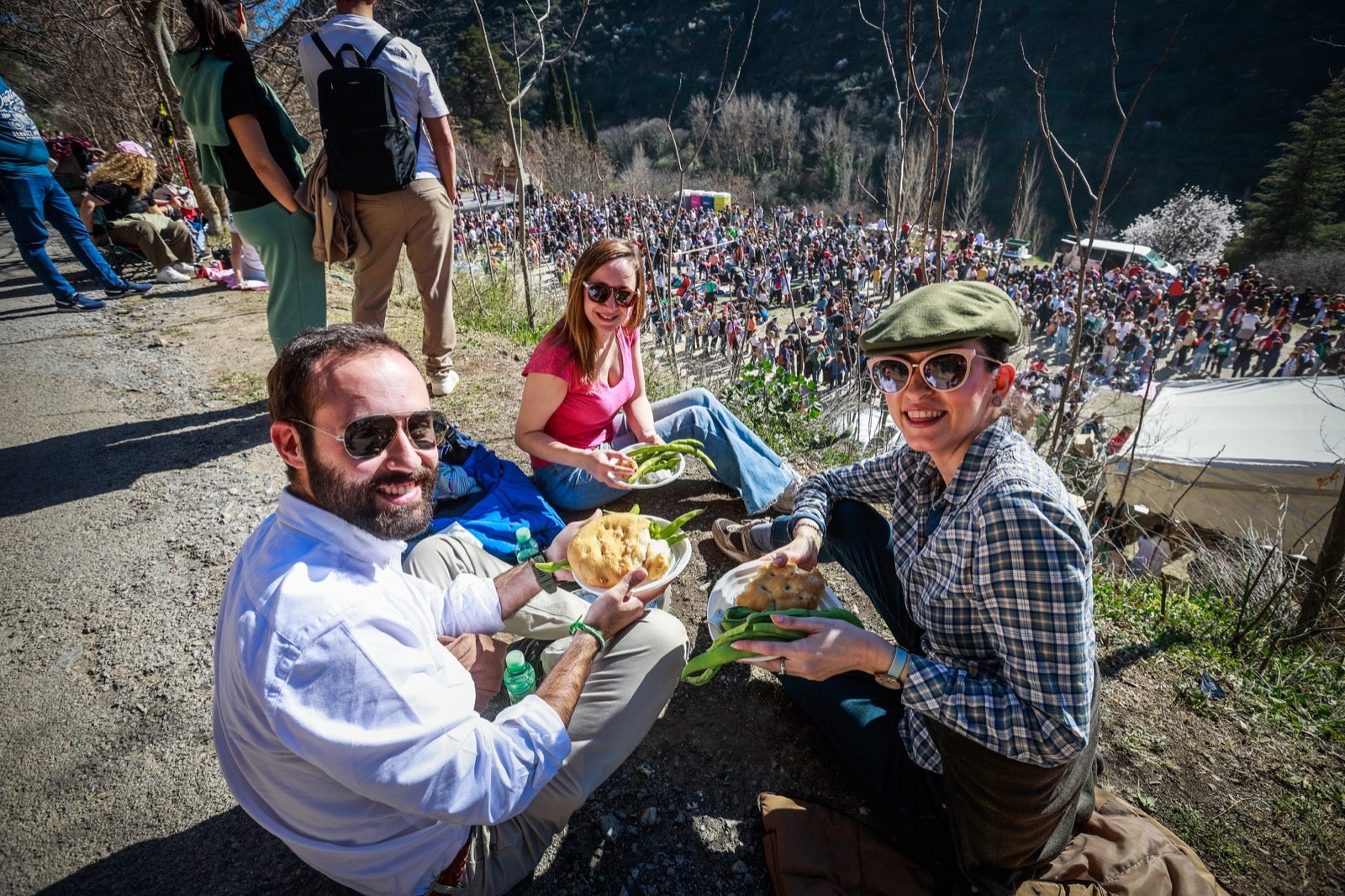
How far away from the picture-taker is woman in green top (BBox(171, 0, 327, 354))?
11.3ft

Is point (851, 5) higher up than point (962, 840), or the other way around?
point (851, 5)

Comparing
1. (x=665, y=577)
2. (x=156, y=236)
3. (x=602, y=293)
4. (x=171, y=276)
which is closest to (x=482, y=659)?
(x=665, y=577)

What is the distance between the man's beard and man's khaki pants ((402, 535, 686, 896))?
0.76 metres

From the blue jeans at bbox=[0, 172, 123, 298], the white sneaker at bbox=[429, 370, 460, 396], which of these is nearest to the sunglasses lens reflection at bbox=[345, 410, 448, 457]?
the white sneaker at bbox=[429, 370, 460, 396]

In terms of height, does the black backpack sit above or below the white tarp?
above

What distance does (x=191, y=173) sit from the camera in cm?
912

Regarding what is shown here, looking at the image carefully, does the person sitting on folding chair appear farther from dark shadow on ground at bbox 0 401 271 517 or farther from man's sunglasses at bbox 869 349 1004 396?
man's sunglasses at bbox 869 349 1004 396

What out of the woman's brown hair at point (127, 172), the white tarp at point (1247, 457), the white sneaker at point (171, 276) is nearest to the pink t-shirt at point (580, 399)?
the white tarp at point (1247, 457)

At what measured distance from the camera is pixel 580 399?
3295mm

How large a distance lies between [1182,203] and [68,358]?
46.7 meters

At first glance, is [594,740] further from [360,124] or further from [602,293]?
[360,124]

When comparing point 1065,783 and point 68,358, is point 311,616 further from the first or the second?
point 68,358

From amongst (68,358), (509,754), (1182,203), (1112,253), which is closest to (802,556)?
(509,754)

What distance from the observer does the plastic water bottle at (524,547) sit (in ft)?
9.12
